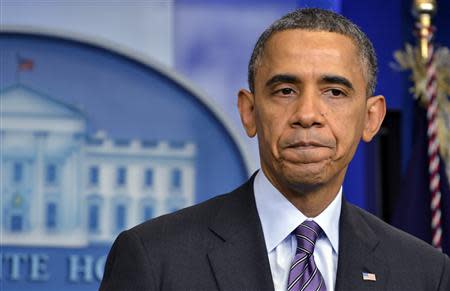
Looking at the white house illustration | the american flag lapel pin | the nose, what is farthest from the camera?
the white house illustration

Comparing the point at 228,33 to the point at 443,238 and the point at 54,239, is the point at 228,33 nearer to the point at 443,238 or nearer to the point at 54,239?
the point at 54,239

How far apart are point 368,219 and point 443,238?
1.73 m

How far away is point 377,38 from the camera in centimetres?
409

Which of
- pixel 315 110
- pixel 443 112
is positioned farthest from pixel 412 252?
pixel 443 112

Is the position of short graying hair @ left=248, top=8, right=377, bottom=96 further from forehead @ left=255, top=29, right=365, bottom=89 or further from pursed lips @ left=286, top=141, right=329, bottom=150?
pursed lips @ left=286, top=141, right=329, bottom=150

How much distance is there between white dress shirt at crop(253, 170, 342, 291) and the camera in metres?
1.51

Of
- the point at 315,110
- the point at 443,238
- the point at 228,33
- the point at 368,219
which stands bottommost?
the point at 443,238

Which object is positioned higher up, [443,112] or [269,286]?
[443,112]

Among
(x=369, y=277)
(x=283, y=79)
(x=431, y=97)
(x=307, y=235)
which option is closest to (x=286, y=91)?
(x=283, y=79)

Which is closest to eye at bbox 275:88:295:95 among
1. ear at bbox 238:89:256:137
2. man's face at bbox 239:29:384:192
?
man's face at bbox 239:29:384:192

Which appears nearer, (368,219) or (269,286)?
(269,286)

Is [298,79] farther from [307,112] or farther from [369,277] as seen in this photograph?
[369,277]

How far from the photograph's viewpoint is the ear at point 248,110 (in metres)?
1.60

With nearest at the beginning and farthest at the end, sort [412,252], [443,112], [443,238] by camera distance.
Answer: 1. [412,252]
2. [443,238]
3. [443,112]
